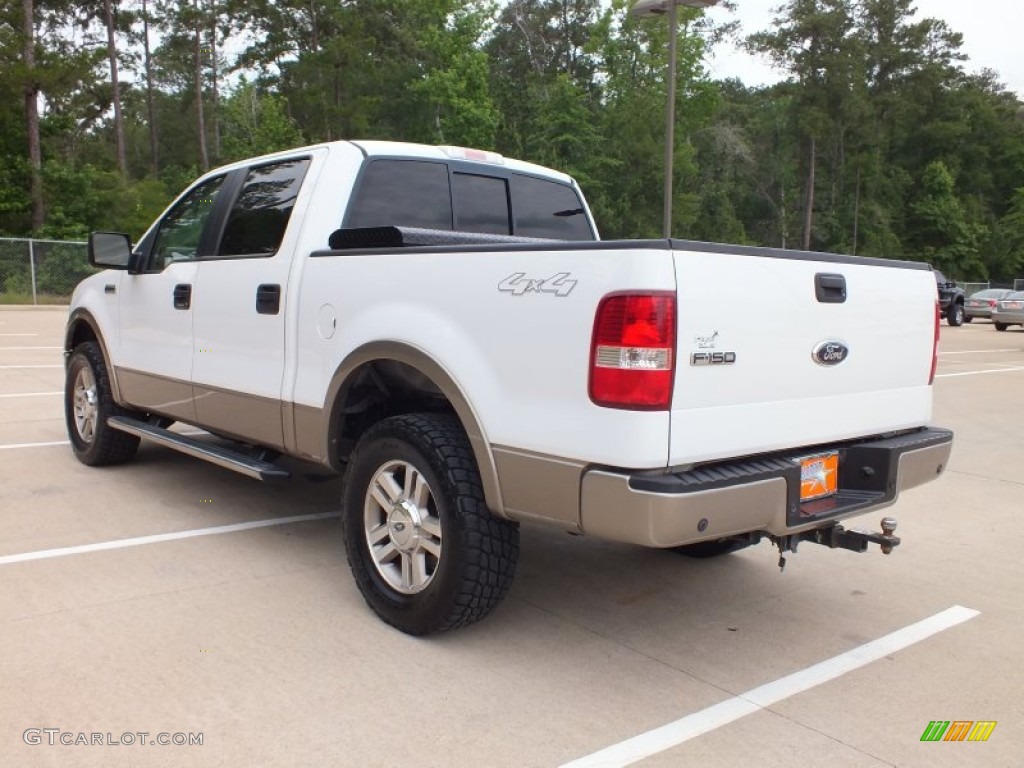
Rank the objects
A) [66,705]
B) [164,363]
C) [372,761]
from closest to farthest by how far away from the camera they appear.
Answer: [372,761] → [66,705] → [164,363]

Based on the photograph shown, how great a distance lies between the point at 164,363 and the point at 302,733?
3.05 metres

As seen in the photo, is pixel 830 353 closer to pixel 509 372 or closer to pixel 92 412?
pixel 509 372

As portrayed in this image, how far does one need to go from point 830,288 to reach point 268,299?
2.58 meters

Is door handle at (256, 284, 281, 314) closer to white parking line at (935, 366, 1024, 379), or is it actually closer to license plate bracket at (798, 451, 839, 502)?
license plate bracket at (798, 451, 839, 502)

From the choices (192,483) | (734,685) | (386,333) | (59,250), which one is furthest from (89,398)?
(59,250)

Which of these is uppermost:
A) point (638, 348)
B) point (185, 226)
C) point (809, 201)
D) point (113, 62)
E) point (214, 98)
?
point (214, 98)

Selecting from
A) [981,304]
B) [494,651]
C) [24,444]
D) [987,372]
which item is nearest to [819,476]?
[494,651]

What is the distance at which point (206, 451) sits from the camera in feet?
15.6

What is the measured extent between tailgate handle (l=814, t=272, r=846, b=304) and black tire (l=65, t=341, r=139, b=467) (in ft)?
15.3

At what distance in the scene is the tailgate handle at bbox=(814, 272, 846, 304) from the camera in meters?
3.34

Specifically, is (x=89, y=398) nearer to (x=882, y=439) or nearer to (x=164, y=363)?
(x=164, y=363)

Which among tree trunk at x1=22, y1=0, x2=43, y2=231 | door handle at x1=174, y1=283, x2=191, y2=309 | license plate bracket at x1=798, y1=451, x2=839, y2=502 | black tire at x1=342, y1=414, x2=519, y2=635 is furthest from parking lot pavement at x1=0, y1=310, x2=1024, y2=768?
tree trunk at x1=22, y1=0, x2=43, y2=231

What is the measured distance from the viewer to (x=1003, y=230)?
65062 millimetres

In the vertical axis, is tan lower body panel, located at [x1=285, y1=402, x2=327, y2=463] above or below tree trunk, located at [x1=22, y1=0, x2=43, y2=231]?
below
